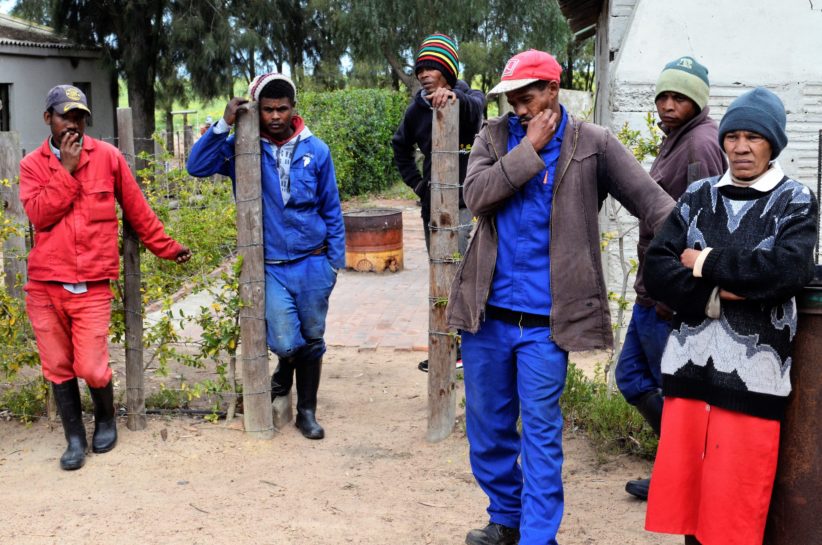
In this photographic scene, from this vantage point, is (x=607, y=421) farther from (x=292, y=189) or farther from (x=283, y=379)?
(x=292, y=189)

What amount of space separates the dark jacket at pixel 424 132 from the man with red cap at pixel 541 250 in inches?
103

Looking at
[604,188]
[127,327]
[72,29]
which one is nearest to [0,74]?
[72,29]

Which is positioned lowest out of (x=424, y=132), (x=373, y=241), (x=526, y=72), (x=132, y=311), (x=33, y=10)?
(x=373, y=241)

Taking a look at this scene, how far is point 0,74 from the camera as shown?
25.9 m

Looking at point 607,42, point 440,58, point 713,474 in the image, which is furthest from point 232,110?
point 607,42

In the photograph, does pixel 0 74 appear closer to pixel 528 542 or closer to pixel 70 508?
pixel 70 508

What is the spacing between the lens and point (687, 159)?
406 centimetres

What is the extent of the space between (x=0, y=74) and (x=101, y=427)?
919 inches

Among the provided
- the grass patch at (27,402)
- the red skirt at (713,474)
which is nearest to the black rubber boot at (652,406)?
the red skirt at (713,474)

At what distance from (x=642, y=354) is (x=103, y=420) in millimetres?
2945

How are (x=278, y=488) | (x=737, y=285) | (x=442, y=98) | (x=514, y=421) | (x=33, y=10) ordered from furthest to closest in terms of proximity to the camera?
(x=33, y=10) < (x=442, y=98) < (x=278, y=488) < (x=514, y=421) < (x=737, y=285)

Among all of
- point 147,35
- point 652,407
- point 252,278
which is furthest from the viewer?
point 147,35

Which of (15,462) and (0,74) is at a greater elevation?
(0,74)

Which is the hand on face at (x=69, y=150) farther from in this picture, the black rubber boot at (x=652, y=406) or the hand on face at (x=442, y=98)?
the black rubber boot at (x=652, y=406)
